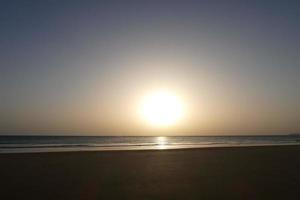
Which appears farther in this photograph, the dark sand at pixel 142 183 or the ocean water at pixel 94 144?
the ocean water at pixel 94 144

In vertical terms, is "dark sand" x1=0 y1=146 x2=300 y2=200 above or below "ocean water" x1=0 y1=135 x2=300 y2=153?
below

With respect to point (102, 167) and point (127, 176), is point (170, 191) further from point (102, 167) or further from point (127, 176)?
point (102, 167)

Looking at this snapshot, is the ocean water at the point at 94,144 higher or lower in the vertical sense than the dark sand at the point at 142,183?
higher

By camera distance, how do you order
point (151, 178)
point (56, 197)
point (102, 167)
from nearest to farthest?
point (56, 197)
point (151, 178)
point (102, 167)

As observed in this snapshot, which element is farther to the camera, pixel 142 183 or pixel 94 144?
pixel 94 144

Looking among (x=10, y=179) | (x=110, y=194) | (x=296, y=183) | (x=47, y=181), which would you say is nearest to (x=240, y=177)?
(x=296, y=183)

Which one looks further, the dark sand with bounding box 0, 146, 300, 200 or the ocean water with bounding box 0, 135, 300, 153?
the ocean water with bounding box 0, 135, 300, 153

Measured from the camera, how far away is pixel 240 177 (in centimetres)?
1421

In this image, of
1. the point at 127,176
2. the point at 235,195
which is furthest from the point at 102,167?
the point at 235,195

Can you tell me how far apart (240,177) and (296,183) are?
7.28 feet

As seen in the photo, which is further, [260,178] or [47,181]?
[260,178]

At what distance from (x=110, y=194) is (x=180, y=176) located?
474cm

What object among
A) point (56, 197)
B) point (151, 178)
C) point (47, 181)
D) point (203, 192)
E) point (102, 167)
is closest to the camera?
point (56, 197)

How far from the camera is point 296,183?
12.8 metres
